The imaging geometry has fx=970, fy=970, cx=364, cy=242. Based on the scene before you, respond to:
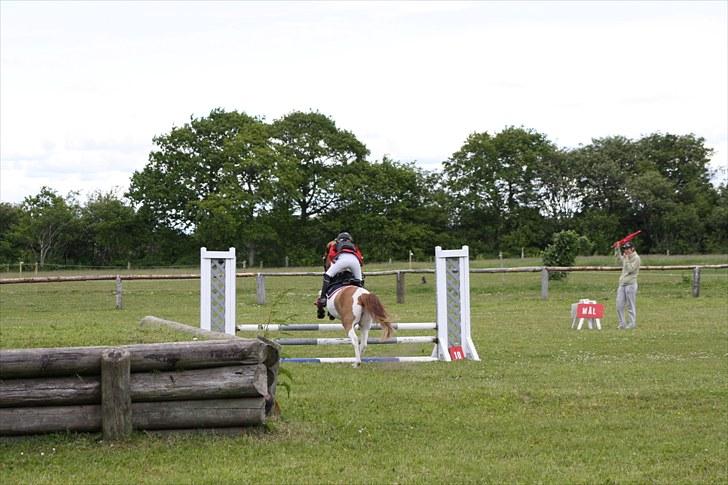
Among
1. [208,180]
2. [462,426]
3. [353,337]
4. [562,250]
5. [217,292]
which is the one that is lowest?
[462,426]

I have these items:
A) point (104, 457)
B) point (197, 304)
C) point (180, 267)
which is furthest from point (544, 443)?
point (180, 267)

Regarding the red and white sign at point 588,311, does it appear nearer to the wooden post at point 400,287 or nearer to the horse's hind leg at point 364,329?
the horse's hind leg at point 364,329

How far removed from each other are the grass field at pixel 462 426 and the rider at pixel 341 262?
3.79 ft

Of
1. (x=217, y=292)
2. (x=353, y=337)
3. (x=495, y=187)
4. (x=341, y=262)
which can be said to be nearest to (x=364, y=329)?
(x=353, y=337)

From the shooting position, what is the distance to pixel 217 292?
13820mm

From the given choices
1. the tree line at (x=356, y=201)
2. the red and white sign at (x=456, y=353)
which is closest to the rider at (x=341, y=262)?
the red and white sign at (x=456, y=353)

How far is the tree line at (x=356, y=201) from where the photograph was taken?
209 feet

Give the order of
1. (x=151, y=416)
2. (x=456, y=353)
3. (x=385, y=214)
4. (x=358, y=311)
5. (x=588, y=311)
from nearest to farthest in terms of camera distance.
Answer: (x=151, y=416) < (x=358, y=311) < (x=456, y=353) < (x=588, y=311) < (x=385, y=214)

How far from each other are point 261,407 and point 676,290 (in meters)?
27.3

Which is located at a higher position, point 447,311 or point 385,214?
point 385,214

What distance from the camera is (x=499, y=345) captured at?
15.9 metres

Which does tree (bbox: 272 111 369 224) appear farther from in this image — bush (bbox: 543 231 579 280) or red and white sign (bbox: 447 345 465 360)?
red and white sign (bbox: 447 345 465 360)

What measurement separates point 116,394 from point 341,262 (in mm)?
6271

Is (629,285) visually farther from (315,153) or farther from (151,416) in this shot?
(315,153)
